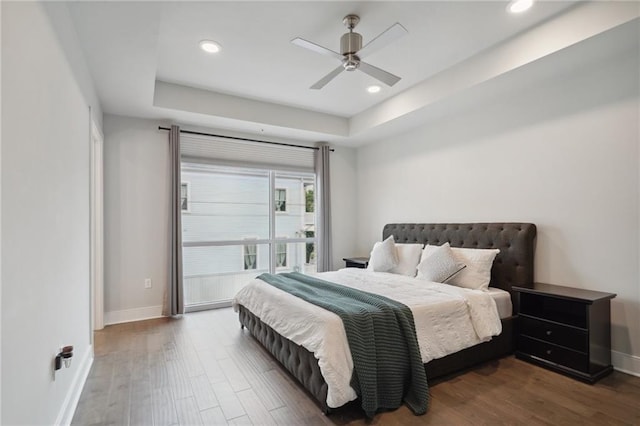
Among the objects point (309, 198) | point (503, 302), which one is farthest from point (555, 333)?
point (309, 198)

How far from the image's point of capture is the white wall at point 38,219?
127 cm

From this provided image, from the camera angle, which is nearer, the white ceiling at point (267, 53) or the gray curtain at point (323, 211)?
the white ceiling at point (267, 53)

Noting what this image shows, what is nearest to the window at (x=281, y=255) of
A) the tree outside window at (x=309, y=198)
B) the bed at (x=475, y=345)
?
the tree outside window at (x=309, y=198)

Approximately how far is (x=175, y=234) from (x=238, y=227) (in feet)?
3.25

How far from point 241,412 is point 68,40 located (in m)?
2.71

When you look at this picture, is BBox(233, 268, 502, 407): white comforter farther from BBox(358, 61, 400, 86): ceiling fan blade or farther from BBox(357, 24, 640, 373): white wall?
BBox(358, 61, 400, 86): ceiling fan blade

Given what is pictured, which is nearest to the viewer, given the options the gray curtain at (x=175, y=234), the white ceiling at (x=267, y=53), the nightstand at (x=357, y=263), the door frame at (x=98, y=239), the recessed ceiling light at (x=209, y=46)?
the white ceiling at (x=267, y=53)

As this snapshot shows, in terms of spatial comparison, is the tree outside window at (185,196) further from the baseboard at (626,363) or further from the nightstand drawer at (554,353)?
the baseboard at (626,363)

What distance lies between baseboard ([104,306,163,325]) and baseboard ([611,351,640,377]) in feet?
15.8

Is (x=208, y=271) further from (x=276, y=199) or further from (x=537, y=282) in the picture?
(x=537, y=282)

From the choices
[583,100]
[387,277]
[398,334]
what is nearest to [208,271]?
[387,277]

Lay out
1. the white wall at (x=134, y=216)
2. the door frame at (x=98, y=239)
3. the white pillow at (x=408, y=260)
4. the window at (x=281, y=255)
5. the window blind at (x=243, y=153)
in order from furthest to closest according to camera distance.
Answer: the window at (x=281, y=255) < the window blind at (x=243, y=153) < the white wall at (x=134, y=216) < the white pillow at (x=408, y=260) < the door frame at (x=98, y=239)

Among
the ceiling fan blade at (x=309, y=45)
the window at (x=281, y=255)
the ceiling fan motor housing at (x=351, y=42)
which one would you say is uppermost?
the ceiling fan motor housing at (x=351, y=42)

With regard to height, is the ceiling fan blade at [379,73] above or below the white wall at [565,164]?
above
